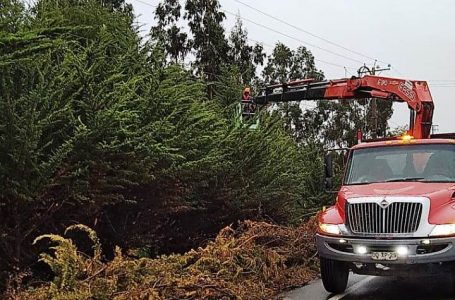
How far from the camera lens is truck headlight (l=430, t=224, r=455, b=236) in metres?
7.95

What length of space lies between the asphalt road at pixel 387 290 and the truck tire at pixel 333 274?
4.6 inches

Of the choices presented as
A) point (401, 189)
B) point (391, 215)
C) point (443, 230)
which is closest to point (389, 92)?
point (401, 189)

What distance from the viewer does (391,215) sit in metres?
8.23

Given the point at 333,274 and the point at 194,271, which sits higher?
the point at 194,271

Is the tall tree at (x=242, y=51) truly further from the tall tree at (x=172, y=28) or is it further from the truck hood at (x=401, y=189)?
the truck hood at (x=401, y=189)

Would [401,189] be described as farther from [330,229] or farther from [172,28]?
[172,28]

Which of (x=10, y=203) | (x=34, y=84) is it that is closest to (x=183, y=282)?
(x=10, y=203)

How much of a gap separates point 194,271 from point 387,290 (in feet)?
10.3

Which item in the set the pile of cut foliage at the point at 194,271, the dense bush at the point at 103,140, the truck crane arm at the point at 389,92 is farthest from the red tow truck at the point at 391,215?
the truck crane arm at the point at 389,92

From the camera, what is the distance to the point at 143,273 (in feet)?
25.4

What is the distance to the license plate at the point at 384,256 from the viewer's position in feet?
26.4

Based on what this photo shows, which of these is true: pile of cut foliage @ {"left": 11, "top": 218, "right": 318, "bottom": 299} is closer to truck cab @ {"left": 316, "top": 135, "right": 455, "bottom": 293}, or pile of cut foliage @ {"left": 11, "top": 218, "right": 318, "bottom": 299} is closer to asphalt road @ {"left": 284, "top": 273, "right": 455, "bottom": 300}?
asphalt road @ {"left": 284, "top": 273, "right": 455, "bottom": 300}

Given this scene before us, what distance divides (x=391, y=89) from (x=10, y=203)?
10086 mm

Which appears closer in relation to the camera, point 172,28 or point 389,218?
point 389,218
